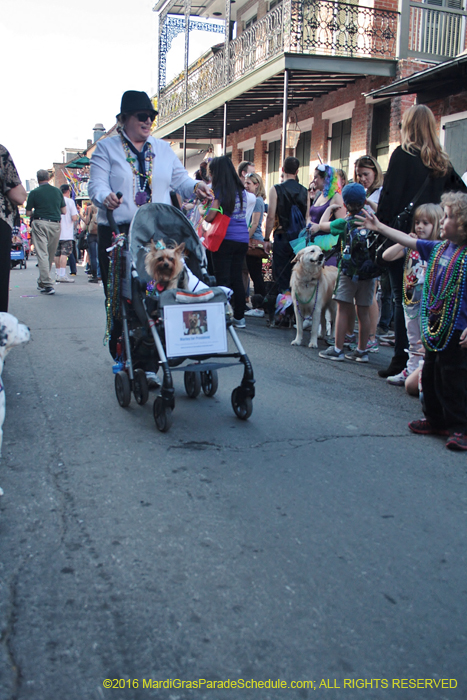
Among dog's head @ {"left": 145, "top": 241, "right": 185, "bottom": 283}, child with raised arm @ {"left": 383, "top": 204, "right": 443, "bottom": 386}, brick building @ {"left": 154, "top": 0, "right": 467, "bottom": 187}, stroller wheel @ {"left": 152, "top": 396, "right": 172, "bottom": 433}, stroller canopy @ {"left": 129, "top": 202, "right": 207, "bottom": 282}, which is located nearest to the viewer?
stroller wheel @ {"left": 152, "top": 396, "right": 172, "bottom": 433}

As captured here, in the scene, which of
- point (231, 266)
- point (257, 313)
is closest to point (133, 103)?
point (231, 266)

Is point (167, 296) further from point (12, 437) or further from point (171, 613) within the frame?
point (171, 613)

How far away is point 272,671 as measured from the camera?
6.67 ft

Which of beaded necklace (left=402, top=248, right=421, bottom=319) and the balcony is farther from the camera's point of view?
the balcony

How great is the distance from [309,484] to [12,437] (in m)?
1.95

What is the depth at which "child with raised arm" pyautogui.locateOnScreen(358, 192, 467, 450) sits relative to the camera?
4.06m

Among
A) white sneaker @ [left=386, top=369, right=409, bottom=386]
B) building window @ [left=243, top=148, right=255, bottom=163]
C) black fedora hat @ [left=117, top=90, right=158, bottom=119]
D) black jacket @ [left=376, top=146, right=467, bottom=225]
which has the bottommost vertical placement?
white sneaker @ [left=386, top=369, right=409, bottom=386]

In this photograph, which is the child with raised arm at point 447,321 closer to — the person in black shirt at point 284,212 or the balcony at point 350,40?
the person in black shirt at point 284,212

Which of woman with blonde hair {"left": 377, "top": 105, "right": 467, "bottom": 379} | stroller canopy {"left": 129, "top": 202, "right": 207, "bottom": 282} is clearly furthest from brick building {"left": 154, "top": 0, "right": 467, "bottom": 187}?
stroller canopy {"left": 129, "top": 202, "right": 207, "bottom": 282}

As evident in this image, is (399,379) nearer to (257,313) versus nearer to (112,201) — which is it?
(112,201)

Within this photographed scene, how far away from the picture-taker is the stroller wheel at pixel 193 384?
204 inches

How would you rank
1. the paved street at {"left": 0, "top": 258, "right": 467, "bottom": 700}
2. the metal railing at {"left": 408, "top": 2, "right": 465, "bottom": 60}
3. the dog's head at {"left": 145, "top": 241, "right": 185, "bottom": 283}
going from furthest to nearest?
the metal railing at {"left": 408, "top": 2, "right": 465, "bottom": 60}, the dog's head at {"left": 145, "top": 241, "right": 185, "bottom": 283}, the paved street at {"left": 0, "top": 258, "right": 467, "bottom": 700}

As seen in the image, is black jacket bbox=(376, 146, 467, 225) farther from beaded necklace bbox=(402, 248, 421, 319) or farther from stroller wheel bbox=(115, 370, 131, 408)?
stroller wheel bbox=(115, 370, 131, 408)

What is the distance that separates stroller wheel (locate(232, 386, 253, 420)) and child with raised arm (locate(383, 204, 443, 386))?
5.36 ft
